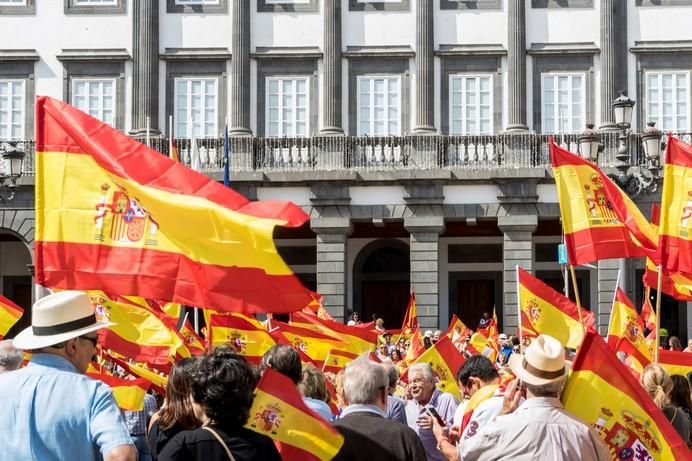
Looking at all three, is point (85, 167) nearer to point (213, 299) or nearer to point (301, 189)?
point (213, 299)

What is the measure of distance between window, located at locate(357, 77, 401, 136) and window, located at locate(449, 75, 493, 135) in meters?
1.53

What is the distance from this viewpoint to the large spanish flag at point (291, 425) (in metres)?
7.37

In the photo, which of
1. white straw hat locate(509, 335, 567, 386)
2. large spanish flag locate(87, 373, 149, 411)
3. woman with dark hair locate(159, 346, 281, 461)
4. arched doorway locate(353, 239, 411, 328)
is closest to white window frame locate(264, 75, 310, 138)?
arched doorway locate(353, 239, 411, 328)

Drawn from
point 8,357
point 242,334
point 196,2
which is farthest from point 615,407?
point 196,2

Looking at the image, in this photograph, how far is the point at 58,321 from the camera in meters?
6.31

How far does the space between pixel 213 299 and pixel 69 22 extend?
104 ft

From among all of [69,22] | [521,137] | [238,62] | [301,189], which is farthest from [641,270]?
[69,22]

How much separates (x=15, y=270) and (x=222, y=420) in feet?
119

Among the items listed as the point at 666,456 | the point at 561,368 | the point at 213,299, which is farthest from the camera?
the point at 213,299

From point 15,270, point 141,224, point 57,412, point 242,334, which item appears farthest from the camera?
point 15,270

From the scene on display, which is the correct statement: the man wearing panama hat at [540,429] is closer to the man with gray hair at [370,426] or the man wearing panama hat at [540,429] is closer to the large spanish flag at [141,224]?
the man with gray hair at [370,426]

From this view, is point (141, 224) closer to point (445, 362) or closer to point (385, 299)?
point (445, 362)

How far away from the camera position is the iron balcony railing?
37.1 m

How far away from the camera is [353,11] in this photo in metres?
38.5
